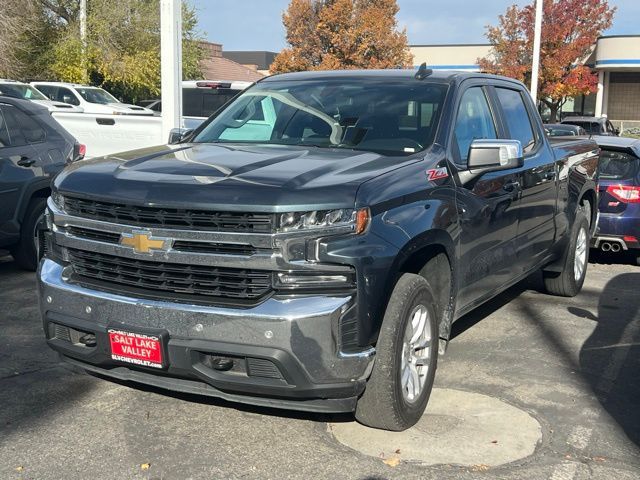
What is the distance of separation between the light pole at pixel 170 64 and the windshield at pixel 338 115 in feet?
17.2

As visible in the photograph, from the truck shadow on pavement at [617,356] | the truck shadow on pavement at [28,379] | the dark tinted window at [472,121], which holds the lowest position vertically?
the truck shadow on pavement at [617,356]

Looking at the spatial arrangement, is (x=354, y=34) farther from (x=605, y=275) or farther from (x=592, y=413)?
(x=592, y=413)

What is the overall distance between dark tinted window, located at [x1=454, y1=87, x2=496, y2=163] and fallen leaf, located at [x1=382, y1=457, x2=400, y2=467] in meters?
1.93

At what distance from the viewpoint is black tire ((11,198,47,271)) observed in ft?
25.7

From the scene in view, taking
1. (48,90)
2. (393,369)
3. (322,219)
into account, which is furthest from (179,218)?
(48,90)

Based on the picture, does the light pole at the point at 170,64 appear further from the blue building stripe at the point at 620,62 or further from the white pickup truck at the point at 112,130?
the blue building stripe at the point at 620,62

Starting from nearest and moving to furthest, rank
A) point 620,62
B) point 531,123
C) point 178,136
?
point 178,136 → point 531,123 → point 620,62

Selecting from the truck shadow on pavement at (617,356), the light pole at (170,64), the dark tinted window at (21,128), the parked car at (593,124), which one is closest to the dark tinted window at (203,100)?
the light pole at (170,64)

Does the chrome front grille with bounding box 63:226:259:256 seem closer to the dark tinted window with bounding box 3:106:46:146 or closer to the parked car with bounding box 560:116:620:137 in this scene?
the dark tinted window with bounding box 3:106:46:146

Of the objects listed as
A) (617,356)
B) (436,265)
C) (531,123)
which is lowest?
(617,356)

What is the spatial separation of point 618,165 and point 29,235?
21.5ft

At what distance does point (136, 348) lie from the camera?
3838mm

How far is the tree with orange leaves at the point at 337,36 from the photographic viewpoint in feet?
120

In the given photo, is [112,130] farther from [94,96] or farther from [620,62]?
[620,62]
